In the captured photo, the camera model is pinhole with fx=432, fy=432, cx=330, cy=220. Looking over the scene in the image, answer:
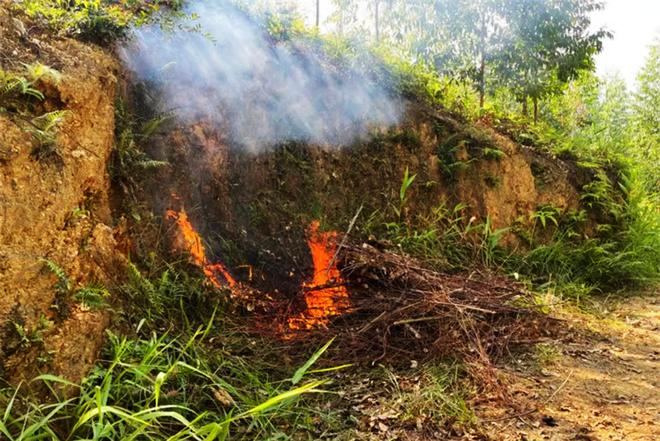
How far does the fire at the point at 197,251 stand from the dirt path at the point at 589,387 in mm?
2246

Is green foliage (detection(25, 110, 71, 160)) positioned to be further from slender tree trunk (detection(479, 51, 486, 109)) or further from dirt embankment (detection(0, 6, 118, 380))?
slender tree trunk (detection(479, 51, 486, 109))

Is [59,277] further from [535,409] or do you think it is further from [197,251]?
[535,409]

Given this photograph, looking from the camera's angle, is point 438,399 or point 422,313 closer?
point 438,399

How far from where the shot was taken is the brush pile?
3.26 m

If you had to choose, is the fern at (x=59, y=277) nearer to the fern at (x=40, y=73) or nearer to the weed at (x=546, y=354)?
the fern at (x=40, y=73)

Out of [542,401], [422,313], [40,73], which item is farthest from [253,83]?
[542,401]

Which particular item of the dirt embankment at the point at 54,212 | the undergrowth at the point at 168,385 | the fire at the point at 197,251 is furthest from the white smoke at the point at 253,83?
the undergrowth at the point at 168,385

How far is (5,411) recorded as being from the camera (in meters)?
1.77

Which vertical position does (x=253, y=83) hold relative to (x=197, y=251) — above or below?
above

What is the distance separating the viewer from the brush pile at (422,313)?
326 centimetres

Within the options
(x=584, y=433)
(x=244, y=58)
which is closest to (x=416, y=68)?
(x=244, y=58)

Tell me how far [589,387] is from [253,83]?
4223 millimetres

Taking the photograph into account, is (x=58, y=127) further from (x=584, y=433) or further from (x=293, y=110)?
(x=584, y=433)

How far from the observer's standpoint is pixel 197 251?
367cm
